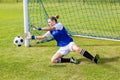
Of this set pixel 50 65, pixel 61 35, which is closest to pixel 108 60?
pixel 61 35

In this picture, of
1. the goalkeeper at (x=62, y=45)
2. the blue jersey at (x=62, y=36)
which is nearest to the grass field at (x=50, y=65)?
the goalkeeper at (x=62, y=45)

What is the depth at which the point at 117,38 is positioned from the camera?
417 inches

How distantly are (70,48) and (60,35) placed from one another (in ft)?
1.30

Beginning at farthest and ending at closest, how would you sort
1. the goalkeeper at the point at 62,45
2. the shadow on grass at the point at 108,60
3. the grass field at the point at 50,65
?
Result: the shadow on grass at the point at 108,60
the goalkeeper at the point at 62,45
the grass field at the point at 50,65

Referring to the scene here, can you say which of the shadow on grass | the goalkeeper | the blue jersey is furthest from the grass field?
the blue jersey

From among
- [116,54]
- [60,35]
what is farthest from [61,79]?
[116,54]

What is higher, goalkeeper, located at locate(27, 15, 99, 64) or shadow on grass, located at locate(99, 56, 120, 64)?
goalkeeper, located at locate(27, 15, 99, 64)

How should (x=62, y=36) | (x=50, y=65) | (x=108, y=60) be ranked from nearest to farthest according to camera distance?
(x=50, y=65), (x=62, y=36), (x=108, y=60)

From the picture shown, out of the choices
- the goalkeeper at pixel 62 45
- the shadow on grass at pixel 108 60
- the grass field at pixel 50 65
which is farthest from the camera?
the shadow on grass at pixel 108 60

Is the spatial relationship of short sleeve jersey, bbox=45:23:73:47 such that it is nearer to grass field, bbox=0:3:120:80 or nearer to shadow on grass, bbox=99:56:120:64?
grass field, bbox=0:3:120:80

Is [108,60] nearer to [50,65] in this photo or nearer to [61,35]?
[61,35]

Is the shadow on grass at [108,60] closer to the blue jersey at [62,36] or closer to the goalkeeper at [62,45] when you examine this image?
the goalkeeper at [62,45]

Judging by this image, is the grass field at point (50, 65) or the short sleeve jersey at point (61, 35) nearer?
the grass field at point (50, 65)

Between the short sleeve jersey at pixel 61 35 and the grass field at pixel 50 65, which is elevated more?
the short sleeve jersey at pixel 61 35
